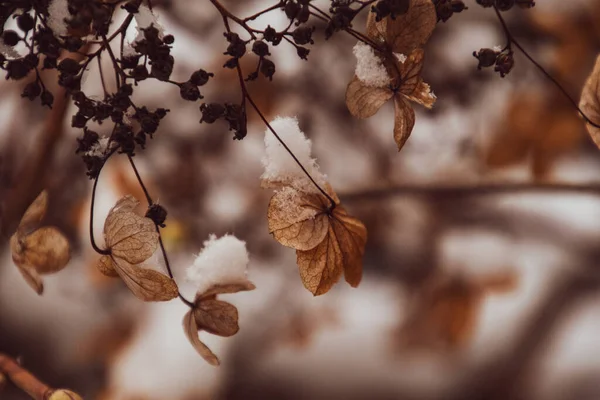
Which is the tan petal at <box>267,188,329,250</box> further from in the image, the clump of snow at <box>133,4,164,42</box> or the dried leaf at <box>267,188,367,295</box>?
the clump of snow at <box>133,4,164,42</box>

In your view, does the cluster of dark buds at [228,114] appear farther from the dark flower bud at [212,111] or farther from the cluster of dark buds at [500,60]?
the cluster of dark buds at [500,60]

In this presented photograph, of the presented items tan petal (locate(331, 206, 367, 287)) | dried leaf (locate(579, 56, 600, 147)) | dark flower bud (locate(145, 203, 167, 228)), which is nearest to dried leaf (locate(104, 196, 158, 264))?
dark flower bud (locate(145, 203, 167, 228))

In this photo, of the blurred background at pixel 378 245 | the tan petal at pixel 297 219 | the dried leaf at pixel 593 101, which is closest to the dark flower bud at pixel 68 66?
the tan petal at pixel 297 219

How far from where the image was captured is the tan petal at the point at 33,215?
0.32 meters

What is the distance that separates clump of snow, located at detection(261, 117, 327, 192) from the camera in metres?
0.31

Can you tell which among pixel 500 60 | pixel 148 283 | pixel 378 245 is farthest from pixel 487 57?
pixel 378 245

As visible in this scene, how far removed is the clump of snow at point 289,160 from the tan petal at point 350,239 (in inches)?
0.9

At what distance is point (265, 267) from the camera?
3.09 feet

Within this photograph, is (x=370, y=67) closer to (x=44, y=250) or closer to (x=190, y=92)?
(x=190, y=92)

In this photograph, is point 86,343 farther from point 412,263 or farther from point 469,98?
point 469,98

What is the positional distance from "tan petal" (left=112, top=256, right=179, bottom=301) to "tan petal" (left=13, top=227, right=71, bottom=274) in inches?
1.9

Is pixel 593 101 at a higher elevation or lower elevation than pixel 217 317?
higher

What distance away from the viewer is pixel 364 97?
0.97 ft

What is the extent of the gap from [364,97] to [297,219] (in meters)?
0.08
